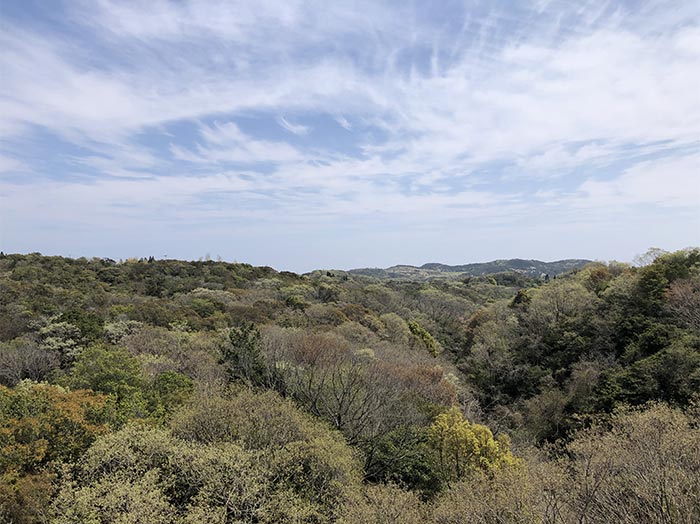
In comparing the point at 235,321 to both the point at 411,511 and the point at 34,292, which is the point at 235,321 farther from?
the point at 411,511

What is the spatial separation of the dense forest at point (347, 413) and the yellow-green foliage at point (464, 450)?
0.23 feet

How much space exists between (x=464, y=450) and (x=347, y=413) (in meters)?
5.21

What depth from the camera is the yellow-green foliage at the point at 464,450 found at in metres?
15.7

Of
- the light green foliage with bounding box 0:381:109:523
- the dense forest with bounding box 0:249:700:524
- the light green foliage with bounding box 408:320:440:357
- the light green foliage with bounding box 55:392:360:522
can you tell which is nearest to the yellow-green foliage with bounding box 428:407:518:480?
the dense forest with bounding box 0:249:700:524

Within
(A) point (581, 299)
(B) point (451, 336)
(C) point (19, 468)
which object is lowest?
(B) point (451, 336)

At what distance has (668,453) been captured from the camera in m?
10.6

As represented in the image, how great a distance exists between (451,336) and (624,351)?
2460cm

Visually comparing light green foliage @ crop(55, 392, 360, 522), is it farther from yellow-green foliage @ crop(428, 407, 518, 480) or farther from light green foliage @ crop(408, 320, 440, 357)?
light green foliage @ crop(408, 320, 440, 357)

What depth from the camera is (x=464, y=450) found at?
16016 mm

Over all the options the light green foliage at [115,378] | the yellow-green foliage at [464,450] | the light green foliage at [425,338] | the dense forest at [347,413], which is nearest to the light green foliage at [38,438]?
the dense forest at [347,413]

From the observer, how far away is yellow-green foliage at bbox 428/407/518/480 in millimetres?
15703

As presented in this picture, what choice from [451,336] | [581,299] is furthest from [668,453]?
[451,336]

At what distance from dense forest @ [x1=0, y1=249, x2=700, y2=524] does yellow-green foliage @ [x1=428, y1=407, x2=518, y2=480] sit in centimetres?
7

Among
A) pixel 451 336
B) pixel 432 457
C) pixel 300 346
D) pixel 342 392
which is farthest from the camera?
pixel 451 336
